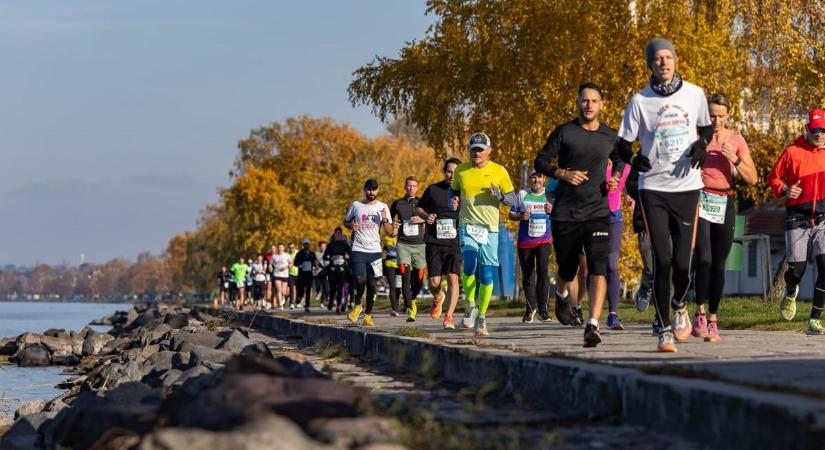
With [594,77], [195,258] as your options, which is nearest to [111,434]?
[594,77]

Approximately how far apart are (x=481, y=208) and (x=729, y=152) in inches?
124

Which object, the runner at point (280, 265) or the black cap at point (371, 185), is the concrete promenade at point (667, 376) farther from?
the runner at point (280, 265)

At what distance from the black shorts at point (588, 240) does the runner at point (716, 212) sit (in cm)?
84

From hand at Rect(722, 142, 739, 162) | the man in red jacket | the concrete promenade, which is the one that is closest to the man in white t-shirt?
the concrete promenade

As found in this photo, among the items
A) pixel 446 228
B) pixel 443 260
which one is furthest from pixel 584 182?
pixel 443 260

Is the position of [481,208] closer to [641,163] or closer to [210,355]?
[210,355]

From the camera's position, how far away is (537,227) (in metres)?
18.5

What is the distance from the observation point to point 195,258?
12638 cm

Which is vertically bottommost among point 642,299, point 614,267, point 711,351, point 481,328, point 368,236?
point 711,351

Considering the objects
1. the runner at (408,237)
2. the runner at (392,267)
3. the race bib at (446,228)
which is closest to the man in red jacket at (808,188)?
the race bib at (446,228)

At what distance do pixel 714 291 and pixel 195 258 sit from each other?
116 meters

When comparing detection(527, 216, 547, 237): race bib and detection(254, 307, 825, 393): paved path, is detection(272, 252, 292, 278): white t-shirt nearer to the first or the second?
detection(527, 216, 547, 237): race bib

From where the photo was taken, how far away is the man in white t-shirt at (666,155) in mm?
10461

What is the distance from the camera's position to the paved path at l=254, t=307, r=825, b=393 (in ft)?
26.7
